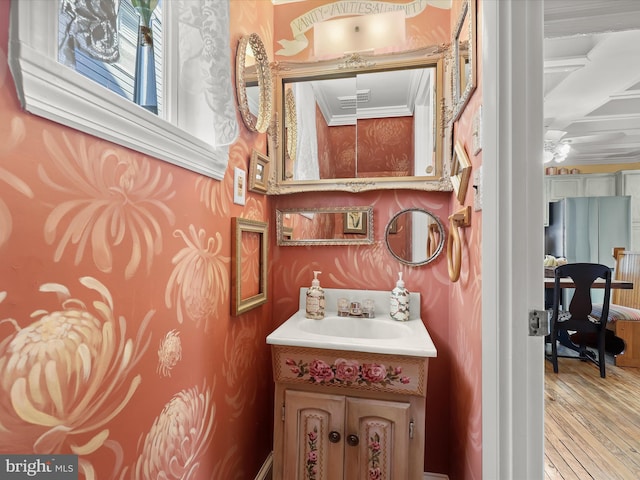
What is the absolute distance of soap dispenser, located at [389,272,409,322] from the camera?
162cm

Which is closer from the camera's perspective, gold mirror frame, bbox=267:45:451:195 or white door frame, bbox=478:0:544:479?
white door frame, bbox=478:0:544:479

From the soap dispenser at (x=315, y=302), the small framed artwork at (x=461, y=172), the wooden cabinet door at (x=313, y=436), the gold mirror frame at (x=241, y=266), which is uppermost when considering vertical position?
the small framed artwork at (x=461, y=172)

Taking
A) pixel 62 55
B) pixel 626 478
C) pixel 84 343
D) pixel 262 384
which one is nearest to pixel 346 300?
pixel 262 384

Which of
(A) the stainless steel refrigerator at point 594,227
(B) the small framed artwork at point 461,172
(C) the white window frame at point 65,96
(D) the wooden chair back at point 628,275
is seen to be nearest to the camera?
(C) the white window frame at point 65,96

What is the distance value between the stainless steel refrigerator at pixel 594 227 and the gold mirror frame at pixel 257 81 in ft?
15.6

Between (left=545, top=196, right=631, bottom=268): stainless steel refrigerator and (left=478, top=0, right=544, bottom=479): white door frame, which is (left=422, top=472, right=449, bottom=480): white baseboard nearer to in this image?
(left=478, top=0, right=544, bottom=479): white door frame

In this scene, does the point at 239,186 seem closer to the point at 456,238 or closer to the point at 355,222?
the point at 355,222

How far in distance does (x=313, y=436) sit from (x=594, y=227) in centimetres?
503

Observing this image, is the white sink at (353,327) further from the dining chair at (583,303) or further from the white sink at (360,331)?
the dining chair at (583,303)

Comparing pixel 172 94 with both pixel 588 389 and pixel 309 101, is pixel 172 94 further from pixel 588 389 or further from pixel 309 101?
pixel 588 389

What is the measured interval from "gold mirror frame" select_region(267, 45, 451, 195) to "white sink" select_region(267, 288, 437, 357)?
567mm

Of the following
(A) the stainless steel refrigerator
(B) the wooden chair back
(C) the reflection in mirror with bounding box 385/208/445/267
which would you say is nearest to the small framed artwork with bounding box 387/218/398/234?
(C) the reflection in mirror with bounding box 385/208/445/267

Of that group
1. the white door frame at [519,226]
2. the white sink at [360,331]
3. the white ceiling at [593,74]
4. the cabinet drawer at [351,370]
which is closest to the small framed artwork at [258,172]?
the white sink at [360,331]

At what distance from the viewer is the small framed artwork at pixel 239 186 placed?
1382 mm
